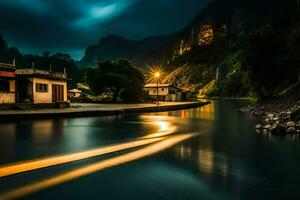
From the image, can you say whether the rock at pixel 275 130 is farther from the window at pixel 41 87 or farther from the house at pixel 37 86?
the window at pixel 41 87

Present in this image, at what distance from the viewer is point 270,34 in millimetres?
51469

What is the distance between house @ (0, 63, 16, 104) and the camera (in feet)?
112

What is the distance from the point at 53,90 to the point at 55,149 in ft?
90.8

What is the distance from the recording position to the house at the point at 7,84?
34250 mm

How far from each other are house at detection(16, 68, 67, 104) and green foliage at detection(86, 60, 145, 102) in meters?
18.5

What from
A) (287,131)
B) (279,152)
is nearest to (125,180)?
(279,152)

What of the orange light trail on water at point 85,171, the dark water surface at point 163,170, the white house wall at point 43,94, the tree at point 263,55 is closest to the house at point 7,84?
the white house wall at point 43,94

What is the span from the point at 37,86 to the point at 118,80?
23.5 metres

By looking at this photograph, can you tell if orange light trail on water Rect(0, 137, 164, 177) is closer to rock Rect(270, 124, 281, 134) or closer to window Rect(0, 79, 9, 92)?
rock Rect(270, 124, 281, 134)

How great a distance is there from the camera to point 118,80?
60.5 m

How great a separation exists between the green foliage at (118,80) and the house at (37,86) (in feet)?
60.6

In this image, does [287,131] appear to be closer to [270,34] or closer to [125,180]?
[125,180]

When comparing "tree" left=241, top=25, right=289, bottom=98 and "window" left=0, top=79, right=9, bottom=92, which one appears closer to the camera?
"window" left=0, top=79, right=9, bottom=92

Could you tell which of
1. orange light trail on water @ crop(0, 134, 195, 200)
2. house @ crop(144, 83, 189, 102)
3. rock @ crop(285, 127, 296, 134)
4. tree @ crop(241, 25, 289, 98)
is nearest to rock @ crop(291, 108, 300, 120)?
rock @ crop(285, 127, 296, 134)
